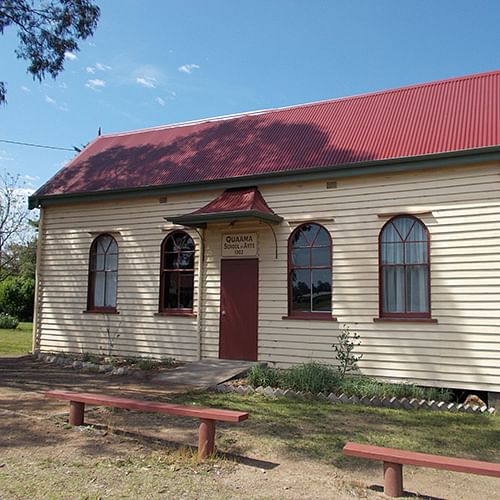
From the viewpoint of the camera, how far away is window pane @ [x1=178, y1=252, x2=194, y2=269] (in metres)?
13.0

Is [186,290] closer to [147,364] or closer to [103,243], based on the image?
[147,364]

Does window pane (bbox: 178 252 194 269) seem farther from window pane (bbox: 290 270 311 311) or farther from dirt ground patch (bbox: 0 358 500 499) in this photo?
dirt ground patch (bbox: 0 358 500 499)

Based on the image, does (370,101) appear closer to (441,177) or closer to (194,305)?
(441,177)

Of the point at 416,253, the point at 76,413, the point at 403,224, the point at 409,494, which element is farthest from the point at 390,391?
the point at 76,413

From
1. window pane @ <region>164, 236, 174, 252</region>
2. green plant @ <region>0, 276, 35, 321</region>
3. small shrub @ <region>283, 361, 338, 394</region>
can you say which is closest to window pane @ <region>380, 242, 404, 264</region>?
small shrub @ <region>283, 361, 338, 394</region>

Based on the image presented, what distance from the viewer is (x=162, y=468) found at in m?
5.59

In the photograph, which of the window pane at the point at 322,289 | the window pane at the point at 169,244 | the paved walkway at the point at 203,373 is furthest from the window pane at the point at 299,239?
the window pane at the point at 169,244

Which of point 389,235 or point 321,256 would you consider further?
point 321,256

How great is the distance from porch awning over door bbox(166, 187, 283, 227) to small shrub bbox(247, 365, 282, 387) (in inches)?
122

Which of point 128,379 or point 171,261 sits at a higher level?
point 171,261

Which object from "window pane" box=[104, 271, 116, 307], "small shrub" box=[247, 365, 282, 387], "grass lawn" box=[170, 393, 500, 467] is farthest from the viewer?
"window pane" box=[104, 271, 116, 307]

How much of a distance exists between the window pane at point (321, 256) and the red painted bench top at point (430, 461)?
21.0 ft

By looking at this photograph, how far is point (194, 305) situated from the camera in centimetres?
1274

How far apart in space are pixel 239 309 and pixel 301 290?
153 cm
